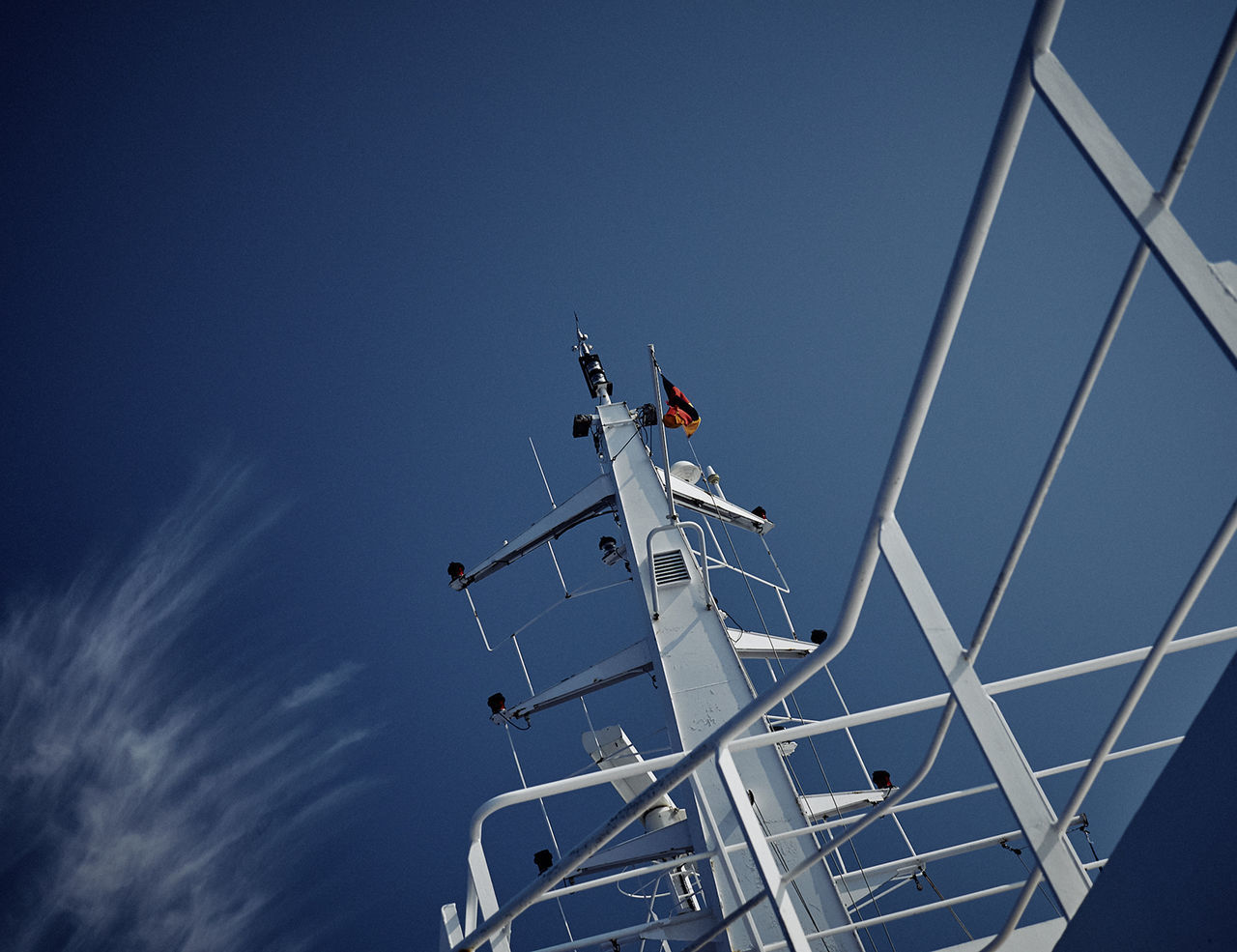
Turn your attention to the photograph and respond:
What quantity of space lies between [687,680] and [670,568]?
3.66 feet

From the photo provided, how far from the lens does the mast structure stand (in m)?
4.65

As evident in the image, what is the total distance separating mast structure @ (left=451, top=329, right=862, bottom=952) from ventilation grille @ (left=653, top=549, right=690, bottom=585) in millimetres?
11

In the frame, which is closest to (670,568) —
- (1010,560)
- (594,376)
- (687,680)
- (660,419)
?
(687,680)

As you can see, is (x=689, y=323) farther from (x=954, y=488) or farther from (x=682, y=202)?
(x=954, y=488)

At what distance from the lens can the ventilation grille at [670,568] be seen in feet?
21.9

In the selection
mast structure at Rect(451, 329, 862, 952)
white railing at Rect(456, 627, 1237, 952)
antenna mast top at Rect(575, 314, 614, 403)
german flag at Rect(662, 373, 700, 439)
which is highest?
antenna mast top at Rect(575, 314, 614, 403)

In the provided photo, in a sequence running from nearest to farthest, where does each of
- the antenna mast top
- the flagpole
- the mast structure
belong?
the mast structure → the flagpole → the antenna mast top

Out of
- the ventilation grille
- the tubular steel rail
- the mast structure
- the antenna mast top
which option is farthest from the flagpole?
the tubular steel rail

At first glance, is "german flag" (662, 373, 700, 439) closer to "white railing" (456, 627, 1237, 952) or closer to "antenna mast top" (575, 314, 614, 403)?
"antenna mast top" (575, 314, 614, 403)

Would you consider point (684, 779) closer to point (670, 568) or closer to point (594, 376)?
point (670, 568)

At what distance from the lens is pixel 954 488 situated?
803 inches

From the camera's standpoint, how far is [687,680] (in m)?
6.02

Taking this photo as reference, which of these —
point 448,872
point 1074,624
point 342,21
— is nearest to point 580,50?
point 342,21

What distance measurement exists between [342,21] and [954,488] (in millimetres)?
24665
